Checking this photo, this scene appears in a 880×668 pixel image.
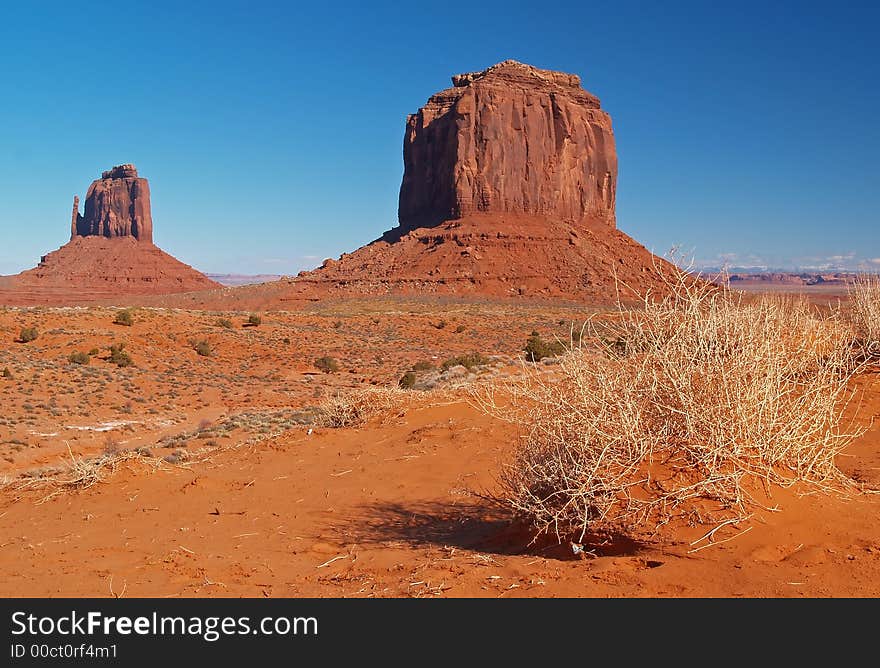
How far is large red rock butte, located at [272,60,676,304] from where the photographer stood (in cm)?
6900

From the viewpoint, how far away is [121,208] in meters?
122

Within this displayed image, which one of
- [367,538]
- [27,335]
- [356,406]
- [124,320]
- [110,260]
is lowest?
[367,538]

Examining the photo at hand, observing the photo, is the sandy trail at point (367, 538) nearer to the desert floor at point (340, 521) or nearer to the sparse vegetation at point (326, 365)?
the desert floor at point (340, 521)

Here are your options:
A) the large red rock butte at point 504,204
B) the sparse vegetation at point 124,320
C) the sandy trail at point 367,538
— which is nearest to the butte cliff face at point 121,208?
the large red rock butte at point 504,204

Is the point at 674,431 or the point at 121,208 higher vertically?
the point at 121,208

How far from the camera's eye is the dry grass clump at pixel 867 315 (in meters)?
9.05

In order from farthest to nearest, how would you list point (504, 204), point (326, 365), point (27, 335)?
point (504, 204) → point (326, 365) → point (27, 335)

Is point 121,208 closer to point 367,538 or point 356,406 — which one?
point 356,406

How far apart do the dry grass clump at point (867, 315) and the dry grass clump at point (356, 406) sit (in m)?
6.89

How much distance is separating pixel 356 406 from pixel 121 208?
127 meters

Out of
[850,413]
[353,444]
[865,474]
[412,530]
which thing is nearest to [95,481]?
[353,444]

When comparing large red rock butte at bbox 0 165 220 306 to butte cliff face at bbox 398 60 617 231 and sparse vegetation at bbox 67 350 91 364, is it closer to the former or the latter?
butte cliff face at bbox 398 60 617 231

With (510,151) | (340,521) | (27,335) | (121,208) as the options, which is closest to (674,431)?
(340,521)

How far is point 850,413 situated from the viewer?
7.79 m
